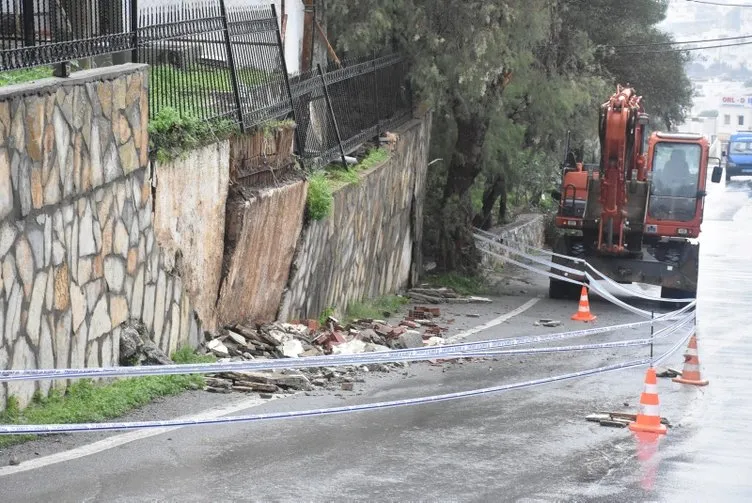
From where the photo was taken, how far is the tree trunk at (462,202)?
26.1 m

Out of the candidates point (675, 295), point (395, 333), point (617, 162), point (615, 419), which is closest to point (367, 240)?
point (395, 333)

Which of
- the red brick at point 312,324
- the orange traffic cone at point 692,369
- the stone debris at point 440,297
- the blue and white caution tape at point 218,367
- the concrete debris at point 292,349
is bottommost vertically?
the stone debris at point 440,297

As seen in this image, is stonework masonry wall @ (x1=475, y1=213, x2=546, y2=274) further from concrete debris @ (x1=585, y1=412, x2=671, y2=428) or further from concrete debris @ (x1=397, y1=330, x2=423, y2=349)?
concrete debris @ (x1=585, y1=412, x2=671, y2=428)

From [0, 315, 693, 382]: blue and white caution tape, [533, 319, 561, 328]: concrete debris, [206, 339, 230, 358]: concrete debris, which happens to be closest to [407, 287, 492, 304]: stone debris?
[533, 319, 561, 328]: concrete debris

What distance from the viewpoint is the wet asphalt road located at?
8383 millimetres

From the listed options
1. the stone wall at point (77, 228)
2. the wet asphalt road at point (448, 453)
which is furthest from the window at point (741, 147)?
the stone wall at point (77, 228)

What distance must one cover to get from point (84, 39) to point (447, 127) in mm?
16518

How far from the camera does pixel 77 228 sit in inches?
400

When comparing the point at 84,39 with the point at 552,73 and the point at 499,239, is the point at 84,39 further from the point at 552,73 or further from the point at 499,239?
the point at 499,239

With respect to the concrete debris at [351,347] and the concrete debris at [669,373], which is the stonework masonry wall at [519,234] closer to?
the concrete debris at [669,373]

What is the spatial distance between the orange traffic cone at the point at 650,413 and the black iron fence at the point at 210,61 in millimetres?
5346

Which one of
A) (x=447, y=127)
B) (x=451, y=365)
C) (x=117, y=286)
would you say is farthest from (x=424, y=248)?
(x=117, y=286)

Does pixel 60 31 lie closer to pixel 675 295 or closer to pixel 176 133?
pixel 176 133

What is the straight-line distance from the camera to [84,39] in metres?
11.0
